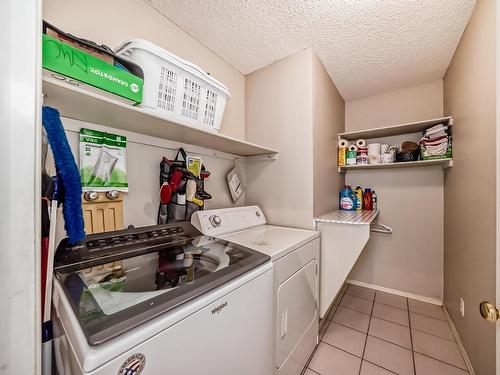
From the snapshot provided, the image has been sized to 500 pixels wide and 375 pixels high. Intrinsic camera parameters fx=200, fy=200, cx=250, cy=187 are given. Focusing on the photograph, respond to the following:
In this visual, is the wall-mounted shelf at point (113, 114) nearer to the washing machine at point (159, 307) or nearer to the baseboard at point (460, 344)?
the washing machine at point (159, 307)

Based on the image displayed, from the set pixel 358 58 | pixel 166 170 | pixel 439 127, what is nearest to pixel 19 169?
pixel 166 170

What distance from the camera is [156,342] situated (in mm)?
547

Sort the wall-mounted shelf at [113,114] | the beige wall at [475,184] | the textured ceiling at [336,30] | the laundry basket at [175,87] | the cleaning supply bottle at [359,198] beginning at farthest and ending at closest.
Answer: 1. the cleaning supply bottle at [359,198]
2. the textured ceiling at [336,30]
3. the beige wall at [475,184]
4. the laundry basket at [175,87]
5. the wall-mounted shelf at [113,114]

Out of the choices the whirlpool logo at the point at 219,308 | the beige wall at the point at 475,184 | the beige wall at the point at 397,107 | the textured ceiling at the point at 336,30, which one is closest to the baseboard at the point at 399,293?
the beige wall at the point at 475,184

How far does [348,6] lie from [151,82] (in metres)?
1.40

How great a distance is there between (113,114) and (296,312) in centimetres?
156

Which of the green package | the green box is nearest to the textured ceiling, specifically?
the green box

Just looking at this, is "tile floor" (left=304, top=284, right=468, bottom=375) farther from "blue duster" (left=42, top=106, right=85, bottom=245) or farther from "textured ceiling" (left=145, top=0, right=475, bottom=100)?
"textured ceiling" (left=145, top=0, right=475, bottom=100)

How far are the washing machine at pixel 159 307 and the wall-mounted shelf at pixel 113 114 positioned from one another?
593 mm

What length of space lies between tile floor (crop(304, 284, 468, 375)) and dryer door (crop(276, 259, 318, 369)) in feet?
0.72

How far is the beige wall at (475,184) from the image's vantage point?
112cm

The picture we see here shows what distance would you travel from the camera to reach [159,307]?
58 centimetres

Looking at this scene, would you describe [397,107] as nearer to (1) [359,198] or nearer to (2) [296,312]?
(1) [359,198]

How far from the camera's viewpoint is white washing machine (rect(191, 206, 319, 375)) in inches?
45.2
